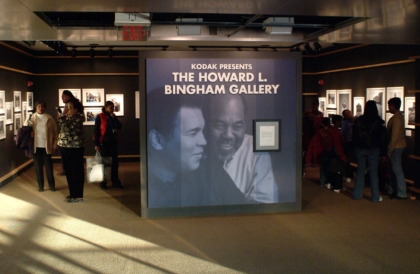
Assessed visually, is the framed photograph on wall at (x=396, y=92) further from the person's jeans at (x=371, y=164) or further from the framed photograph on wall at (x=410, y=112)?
the person's jeans at (x=371, y=164)

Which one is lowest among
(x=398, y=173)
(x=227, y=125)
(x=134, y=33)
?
(x=398, y=173)

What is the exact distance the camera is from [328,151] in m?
11.6

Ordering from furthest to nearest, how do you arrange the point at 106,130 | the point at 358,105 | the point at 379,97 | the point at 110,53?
the point at 110,53 < the point at 358,105 < the point at 379,97 < the point at 106,130

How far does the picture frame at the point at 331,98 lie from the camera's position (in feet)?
51.9

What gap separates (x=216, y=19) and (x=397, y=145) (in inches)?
202

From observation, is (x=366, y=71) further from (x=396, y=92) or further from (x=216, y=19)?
(x=216, y=19)

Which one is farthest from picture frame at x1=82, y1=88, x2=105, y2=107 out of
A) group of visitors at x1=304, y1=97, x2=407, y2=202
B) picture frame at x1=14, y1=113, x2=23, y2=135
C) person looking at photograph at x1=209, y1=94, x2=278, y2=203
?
person looking at photograph at x1=209, y1=94, x2=278, y2=203

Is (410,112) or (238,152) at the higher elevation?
(410,112)

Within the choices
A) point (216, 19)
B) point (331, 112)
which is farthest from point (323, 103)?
point (216, 19)

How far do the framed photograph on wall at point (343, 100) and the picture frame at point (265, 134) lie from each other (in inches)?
234

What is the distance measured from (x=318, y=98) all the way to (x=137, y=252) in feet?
38.6

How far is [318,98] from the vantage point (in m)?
17.6

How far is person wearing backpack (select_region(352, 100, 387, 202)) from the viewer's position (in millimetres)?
10273

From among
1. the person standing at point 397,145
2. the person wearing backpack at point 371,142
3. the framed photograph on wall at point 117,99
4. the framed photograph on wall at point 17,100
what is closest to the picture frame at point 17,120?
the framed photograph on wall at point 17,100
